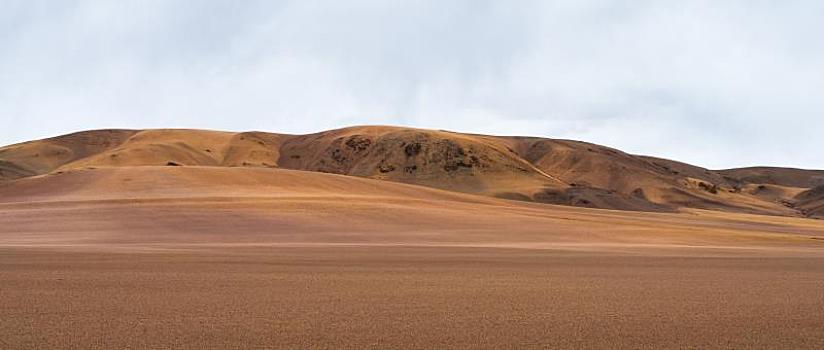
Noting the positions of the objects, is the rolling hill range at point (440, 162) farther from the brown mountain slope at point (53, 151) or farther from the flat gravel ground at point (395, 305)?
the flat gravel ground at point (395, 305)

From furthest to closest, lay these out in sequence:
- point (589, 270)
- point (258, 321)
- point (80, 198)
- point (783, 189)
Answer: point (783, 189) < point (80, 198) < point (589, 270) < point (258, 321)

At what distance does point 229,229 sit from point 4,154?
137143 mm

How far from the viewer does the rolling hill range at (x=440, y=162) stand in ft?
373

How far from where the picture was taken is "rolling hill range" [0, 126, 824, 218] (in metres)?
114

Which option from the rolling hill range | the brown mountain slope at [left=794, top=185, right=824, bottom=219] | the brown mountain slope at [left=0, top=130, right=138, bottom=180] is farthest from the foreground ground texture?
the brown mountain slope at [left=794, top=185, right=824, bottom=219]

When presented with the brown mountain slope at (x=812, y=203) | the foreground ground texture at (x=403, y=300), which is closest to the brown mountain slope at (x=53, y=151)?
the foreground ground texture at (x=403, y=300)

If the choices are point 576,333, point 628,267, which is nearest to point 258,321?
point 576,333

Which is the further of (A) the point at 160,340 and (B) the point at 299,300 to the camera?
(B) the point at 299,300

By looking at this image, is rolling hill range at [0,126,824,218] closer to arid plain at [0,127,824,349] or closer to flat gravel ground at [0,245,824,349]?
arid plain at [0,127,824,349]

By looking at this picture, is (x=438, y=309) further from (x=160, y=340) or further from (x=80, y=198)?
(x=80, y=198)

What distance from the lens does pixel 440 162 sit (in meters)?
120

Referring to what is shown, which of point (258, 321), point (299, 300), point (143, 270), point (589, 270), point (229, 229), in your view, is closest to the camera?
point (258, 321)

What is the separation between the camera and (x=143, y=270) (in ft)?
40.8

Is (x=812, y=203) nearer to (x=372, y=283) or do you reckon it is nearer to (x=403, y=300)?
(x=372, y=283)
